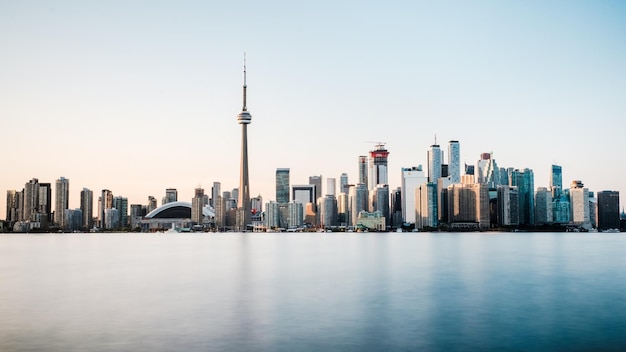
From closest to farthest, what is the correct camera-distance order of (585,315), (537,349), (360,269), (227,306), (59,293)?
1. (537,349)
2. (585,315)
3. (227,306)
4. (59,293)
5. (360,269)

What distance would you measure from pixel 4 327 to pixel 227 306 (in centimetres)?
1545

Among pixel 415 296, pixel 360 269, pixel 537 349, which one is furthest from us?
pixel 360 269

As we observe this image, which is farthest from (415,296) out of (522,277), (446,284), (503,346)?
(522,277)

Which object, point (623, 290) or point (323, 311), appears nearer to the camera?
point (323, 311)

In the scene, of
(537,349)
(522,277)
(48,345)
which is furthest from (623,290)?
(48,345)

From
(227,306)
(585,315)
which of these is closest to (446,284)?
(585,315)

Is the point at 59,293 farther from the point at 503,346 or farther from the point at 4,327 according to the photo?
the point at 503,346

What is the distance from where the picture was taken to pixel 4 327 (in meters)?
36.1

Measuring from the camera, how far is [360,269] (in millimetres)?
82250

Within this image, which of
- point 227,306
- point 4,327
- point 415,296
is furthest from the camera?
point 415,296

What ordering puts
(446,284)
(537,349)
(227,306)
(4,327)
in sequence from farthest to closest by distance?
(446,284)
(227,306)
(4,327)
(537,349)

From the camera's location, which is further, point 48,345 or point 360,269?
point 360,269

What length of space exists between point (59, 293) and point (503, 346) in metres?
40.9

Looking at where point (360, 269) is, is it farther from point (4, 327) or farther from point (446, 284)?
point (4, 327)
